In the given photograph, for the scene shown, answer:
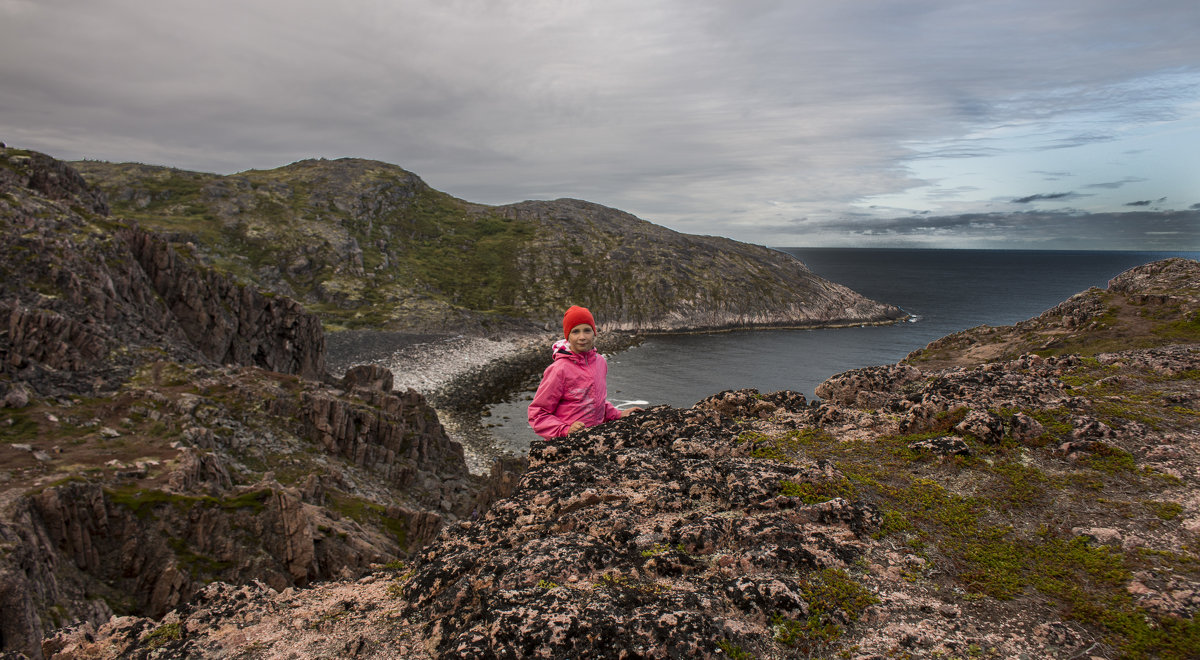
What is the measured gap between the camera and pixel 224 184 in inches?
5778

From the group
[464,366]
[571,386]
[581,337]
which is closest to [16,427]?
[571,386]

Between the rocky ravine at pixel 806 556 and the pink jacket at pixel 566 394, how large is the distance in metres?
0.84

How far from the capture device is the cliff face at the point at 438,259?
4862 inches

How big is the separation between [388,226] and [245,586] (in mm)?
176631

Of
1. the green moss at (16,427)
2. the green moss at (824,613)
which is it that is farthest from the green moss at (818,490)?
the green moss at (16,427)

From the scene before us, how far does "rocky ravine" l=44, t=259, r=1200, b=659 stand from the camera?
4742 mm

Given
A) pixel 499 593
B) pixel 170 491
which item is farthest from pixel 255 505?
pixel 499 593

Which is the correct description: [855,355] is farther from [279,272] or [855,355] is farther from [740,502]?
[279,272]

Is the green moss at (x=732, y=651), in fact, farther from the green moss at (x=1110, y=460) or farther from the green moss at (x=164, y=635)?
the green moss at (x=1110, y=460)

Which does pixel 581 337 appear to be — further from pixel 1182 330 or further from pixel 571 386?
pixel 1182 330

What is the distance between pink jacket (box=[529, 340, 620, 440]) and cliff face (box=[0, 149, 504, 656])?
14135 mm

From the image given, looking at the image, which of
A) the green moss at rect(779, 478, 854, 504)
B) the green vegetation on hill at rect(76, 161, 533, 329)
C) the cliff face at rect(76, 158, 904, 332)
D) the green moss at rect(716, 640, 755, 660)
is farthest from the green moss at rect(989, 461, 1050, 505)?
the green vegetation on hill at rect(76, 161, 533, 329)

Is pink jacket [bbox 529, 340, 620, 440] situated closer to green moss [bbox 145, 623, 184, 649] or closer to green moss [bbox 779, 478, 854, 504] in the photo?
green moss [bbox 779, 478, 854, 504]

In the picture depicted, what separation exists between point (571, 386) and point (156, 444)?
24.8m
